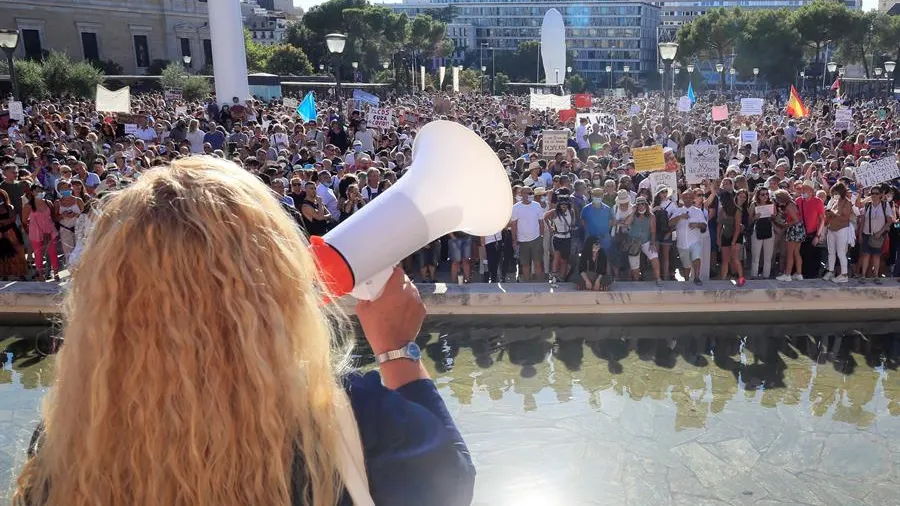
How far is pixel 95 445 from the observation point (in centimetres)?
118

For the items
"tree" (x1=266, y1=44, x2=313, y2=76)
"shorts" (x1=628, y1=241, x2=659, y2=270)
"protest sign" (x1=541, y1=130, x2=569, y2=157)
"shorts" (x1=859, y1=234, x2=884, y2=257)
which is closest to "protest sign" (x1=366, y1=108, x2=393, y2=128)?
"protest sign" (x1=541, y1=130, x2=569, y2=157)

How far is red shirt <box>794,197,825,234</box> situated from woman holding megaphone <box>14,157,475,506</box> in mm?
9576

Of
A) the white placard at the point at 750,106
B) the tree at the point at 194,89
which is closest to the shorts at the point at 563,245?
the white placard at the point at 750,106

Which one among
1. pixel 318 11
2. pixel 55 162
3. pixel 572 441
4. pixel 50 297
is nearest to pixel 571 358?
pixel 572 441

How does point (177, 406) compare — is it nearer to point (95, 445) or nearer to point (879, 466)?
point (95, 445)

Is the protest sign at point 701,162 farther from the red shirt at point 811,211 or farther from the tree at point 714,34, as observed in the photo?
the tree at point 714,34

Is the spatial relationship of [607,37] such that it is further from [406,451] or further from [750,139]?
[406,451]

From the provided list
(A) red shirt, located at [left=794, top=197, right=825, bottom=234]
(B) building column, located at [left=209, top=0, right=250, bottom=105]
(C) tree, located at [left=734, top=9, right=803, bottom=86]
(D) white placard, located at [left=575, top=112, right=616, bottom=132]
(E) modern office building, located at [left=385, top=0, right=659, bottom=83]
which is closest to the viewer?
(A) red shirt, located at [left=794, top=197, right=825, bottom=234]

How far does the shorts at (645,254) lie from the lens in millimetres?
9469

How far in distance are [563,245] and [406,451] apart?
841 cm

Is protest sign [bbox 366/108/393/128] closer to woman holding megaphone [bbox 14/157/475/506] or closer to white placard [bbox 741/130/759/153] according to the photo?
white placard [bbox 741/130/759/153]

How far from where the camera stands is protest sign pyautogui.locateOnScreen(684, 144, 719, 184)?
9.88 metres

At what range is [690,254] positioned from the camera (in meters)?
9.48

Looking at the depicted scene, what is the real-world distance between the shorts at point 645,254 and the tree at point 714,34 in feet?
240
